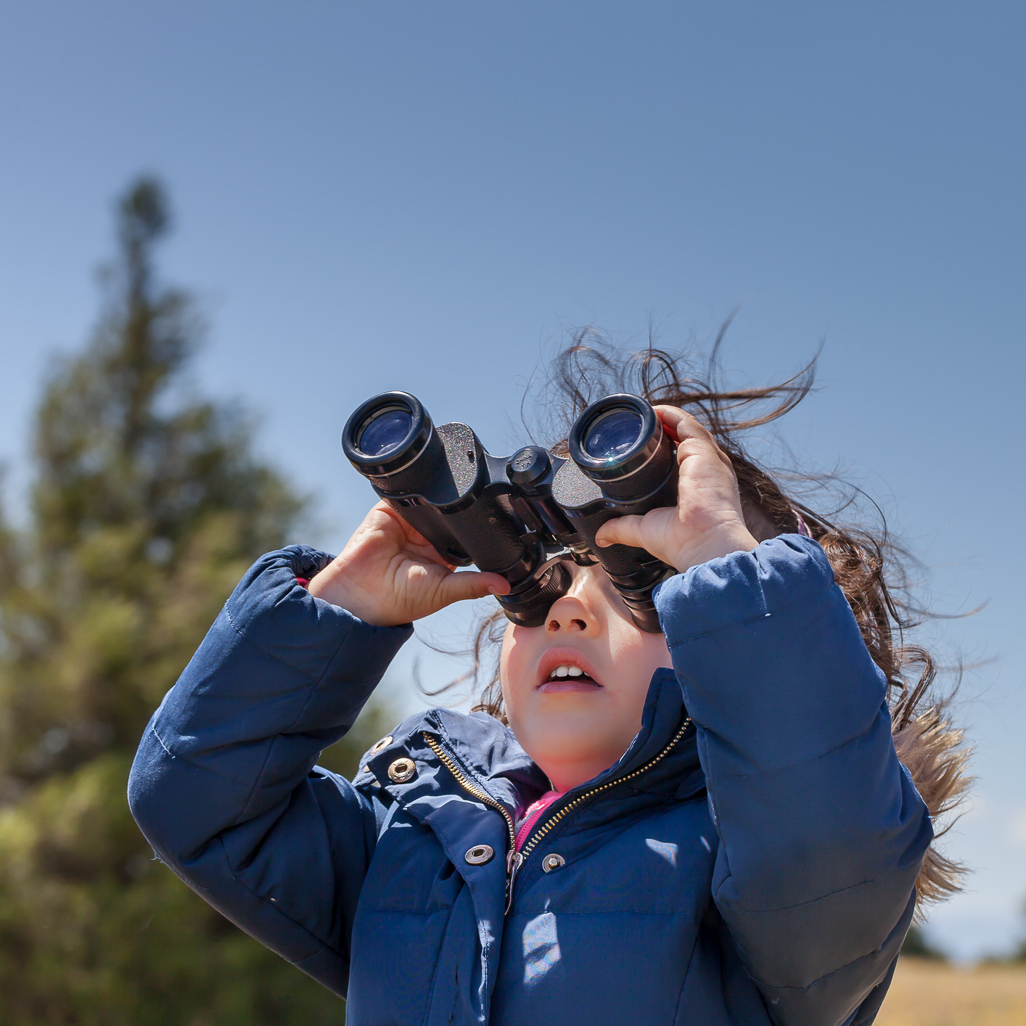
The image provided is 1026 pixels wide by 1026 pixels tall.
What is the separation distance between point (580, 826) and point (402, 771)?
314 mm

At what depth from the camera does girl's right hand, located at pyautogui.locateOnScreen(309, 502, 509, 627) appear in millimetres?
1439

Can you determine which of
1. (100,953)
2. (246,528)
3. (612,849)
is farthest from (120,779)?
(612,849)

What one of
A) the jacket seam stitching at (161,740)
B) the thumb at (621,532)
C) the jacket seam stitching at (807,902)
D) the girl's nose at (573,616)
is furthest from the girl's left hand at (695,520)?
the jacket seam stitching at (161,740)

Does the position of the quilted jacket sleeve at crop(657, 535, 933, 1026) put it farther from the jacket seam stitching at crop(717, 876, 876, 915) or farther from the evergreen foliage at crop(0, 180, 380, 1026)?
the evergreen foliage at crop(0, 180, 380, 1026)

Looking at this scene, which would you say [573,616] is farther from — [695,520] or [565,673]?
[695,520]

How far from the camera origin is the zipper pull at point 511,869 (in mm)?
1244

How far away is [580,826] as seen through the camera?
1268mm

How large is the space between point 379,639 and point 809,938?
2.15 feet

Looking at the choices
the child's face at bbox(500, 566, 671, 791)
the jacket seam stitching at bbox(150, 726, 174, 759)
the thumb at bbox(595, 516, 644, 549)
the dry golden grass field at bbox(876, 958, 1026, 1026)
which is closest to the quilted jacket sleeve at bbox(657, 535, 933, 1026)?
the thumb at bbox(595, 516, 644, 549)

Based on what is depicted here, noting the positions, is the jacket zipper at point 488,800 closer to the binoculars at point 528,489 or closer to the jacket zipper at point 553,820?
the jacket zipper at point 553,820

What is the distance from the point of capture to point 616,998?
1.11m

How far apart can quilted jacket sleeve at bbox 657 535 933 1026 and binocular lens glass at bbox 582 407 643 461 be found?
0.67ft

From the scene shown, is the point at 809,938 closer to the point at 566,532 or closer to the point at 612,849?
the point at 612,849

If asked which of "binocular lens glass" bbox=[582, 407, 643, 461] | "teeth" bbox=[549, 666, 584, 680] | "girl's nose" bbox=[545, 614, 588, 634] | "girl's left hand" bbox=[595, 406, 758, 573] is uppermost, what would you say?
"binocular lens glass" bbox=[582, 407, 643, 461]
